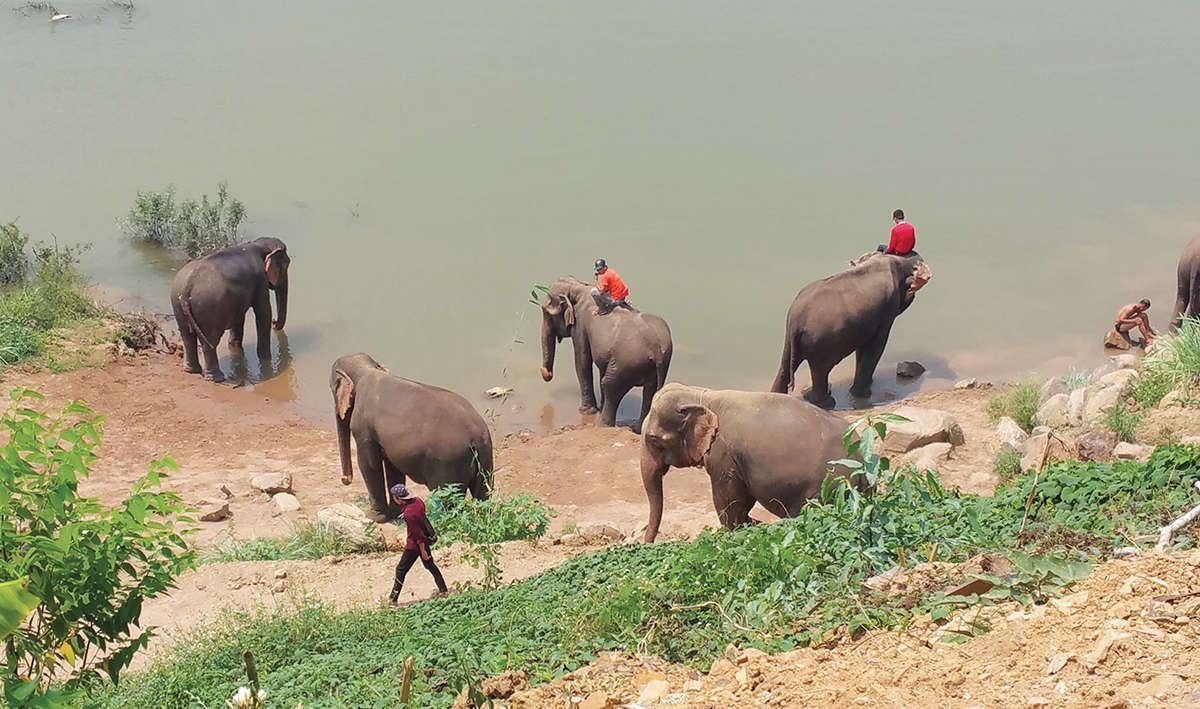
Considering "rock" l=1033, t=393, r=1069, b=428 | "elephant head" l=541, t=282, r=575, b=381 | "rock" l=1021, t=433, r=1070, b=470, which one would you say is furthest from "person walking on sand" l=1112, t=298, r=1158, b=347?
"elephant head" l=541, t=282, r=575, b=381

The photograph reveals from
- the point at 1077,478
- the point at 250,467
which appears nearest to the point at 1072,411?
the point at 1077,478

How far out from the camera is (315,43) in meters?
26.9

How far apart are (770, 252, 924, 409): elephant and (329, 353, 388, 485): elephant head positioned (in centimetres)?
498

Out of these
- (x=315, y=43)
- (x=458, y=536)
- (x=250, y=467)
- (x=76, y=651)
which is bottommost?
(x=250, y=467)

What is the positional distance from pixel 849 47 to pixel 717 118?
15.4 ft

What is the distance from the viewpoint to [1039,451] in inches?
413

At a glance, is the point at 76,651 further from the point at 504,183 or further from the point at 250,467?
the point at 504,183

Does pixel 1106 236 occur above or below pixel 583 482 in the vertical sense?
above

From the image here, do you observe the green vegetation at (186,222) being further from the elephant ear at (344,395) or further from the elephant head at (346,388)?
the elephant ear at (344,395)

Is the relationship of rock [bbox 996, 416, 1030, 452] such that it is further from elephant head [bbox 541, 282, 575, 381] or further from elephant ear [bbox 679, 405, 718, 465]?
elephant head [bbox 541, 282, 575, 381]

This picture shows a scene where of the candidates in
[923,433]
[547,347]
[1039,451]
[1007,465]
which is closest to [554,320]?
[547,347]

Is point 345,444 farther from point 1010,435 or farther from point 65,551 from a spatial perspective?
point 65,551

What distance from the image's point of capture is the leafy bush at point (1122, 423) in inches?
Answer: 415

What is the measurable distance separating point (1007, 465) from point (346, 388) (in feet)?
19.6
